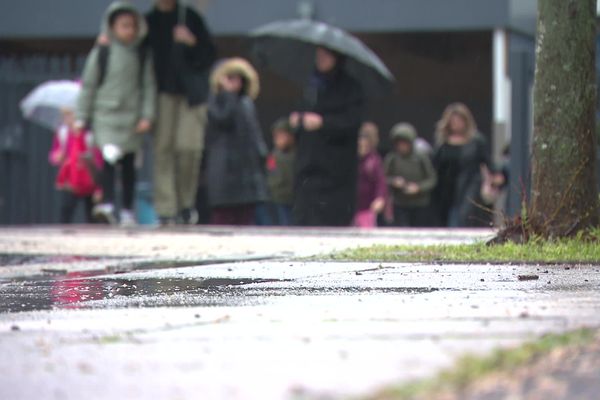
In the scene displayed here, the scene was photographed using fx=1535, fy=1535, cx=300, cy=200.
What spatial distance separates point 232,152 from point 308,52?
1814mm

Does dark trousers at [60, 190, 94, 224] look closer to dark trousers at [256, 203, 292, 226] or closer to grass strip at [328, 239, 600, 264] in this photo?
dark trousers at [256, 203, 292, 226]

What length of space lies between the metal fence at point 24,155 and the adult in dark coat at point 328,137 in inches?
203

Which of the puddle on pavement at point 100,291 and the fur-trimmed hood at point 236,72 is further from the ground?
the fur-trimmed hood at point 236,72

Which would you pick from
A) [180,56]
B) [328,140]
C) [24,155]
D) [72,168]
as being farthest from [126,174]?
[24,155]

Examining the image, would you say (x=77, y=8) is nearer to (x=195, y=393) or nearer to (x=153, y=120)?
(x=153, y=120)

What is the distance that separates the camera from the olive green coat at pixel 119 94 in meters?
13.4

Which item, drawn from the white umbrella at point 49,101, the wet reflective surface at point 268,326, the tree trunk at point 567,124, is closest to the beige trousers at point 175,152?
the white umbrella at point 49,101

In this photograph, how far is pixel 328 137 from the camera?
42.6 ft

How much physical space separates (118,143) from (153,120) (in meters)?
0.39

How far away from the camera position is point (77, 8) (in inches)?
832

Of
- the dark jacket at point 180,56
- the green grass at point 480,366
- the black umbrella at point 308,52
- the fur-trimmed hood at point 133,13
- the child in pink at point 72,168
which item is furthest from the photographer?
the child in pink at point 72,168

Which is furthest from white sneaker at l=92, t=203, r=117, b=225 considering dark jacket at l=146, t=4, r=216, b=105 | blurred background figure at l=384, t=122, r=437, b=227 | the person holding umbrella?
blurred background figure at l=384, t=122, r=437, b=227

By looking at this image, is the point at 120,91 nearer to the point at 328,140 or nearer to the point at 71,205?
the point at 328,140

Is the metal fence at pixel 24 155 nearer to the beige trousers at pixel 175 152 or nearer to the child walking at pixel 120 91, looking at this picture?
the child walking at pixel 120 91
